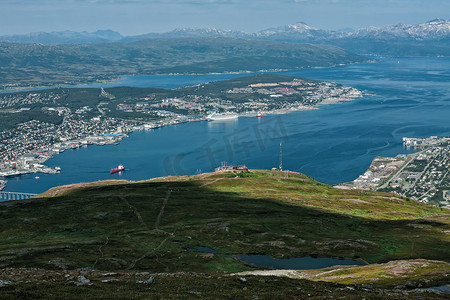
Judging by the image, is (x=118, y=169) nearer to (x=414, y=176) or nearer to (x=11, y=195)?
(x=11, y=195)

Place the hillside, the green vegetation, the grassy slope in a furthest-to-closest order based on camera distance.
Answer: the grassy slope, the green vegetation, the hillside

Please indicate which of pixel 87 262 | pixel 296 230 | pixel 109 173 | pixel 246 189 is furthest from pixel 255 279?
pixel 109 173

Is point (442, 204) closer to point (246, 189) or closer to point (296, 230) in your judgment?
point (246, 189)

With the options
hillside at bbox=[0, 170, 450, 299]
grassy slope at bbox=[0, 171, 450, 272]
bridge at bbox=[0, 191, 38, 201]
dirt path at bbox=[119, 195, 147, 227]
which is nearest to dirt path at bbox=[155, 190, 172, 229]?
hillside at bbox=[0, 170, 450, 299]

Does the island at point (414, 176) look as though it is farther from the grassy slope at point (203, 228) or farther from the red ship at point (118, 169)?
the red ship at point (118, 169)

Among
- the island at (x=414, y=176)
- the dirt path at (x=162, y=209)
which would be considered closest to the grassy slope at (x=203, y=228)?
the dirt path at (x=162, y=209)

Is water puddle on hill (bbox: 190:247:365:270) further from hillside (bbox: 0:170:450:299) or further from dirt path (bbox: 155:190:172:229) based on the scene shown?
dirt path (bbox: 155:190:172:229)
